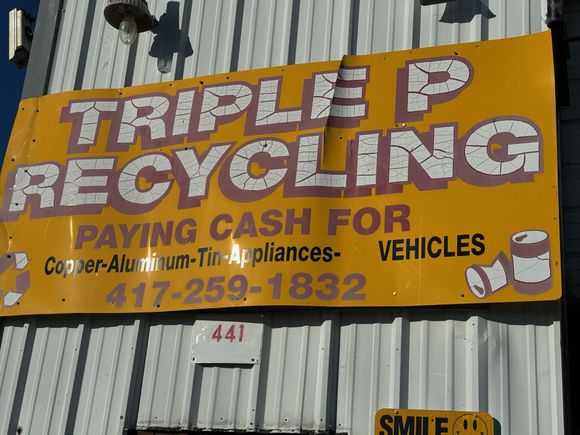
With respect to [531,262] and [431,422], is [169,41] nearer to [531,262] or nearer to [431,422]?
[531,262]

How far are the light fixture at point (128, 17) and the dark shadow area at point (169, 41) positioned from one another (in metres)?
0.14

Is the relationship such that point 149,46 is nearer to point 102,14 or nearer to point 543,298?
point 102,14

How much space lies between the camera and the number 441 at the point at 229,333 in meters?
5.66

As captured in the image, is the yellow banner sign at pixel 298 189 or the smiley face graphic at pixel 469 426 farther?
the yellow banner sign at pixel 298 189

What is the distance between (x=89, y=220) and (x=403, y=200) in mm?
2338

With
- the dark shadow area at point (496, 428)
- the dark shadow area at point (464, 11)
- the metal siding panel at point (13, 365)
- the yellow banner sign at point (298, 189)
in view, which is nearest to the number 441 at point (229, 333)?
the yellow banner sign at point (298, 189)

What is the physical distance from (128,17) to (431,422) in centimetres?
397

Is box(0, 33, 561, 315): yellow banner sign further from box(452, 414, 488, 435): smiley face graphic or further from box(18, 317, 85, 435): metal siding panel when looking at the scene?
box(452, 414, 488, 435): smiley face graphic

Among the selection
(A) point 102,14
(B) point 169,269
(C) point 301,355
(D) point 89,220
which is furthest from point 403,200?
(A) point 102,14

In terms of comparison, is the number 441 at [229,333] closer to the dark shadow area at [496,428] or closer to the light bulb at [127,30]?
the dark shadow area at [496,428]

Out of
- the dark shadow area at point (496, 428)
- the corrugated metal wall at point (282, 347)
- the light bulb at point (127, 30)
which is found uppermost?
the light bulb at point (127, 30)

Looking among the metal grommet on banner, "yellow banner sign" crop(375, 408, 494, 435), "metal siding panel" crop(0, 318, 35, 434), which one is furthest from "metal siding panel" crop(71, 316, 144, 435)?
the metal grommet on banner

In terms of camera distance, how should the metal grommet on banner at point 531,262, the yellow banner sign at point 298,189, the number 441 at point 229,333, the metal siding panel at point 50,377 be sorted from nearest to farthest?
the metal grommet on banner at point 531,262 < the yellow banner sign at point 298,189 < the number 441 at point 229,333 < the metal siding panel at point 50,377

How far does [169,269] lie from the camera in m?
5.90
